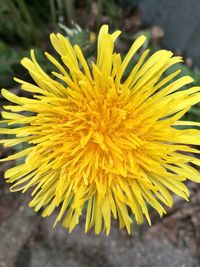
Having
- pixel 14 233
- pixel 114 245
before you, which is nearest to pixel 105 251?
pixel 114 245

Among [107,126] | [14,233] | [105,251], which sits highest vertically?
[107,126]

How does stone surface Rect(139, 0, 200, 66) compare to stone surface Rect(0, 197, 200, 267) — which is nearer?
stone surface Rect(139, 0, 200, 66)

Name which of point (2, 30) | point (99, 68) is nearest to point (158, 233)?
point (99, 68)

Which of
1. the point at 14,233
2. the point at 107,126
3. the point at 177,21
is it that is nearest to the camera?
the point at 107,126

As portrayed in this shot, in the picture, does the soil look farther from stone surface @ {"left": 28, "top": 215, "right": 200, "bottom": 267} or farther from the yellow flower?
the yellow flower

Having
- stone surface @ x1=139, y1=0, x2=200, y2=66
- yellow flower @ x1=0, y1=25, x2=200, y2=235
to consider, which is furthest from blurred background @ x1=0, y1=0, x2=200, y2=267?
yellow flower @ x1=0, y1=25, x2=200, y2=235

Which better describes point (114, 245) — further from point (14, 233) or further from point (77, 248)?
point (14, 233)

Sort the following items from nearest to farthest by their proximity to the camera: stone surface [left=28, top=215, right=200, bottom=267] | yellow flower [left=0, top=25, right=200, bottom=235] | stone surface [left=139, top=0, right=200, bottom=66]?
1. yellow flower [left=0, top=25, right=200, bottom=235]
2. stone surface [left=139, top=0, right=200, bottom=66]
3. stone surface [left=28, top=215, right=200, bottom=267]
